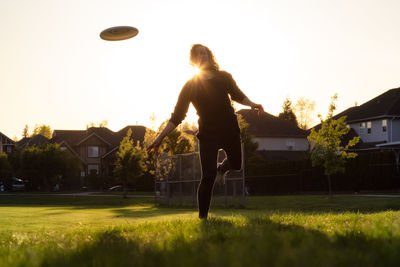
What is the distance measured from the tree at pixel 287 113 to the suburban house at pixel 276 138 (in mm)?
24190

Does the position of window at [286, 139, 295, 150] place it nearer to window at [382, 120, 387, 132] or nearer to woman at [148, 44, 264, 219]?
window at [382, 120, 387, 132]

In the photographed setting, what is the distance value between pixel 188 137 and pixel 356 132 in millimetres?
28815

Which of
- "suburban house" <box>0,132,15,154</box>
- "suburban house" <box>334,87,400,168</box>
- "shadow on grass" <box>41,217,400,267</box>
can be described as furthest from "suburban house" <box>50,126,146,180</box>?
"shadow on grass" <box>41,217,400,267</box>

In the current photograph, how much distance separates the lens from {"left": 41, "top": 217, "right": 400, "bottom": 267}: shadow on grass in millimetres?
3023

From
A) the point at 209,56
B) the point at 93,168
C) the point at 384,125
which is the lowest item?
the point at 209,56

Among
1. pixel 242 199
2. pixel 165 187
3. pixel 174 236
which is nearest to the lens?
pixel 174 236

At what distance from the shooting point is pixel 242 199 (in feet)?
78.9

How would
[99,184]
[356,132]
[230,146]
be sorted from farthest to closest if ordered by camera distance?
[99,184], [356,132], [230,146]

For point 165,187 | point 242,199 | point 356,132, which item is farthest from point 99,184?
point 242,199

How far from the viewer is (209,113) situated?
6898 mm

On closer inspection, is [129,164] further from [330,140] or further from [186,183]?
[330,140]

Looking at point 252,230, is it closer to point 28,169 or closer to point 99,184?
point 28,169

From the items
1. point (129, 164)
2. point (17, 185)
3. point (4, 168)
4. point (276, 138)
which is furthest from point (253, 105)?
point (17, 185)

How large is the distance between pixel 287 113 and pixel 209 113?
3544 inches
